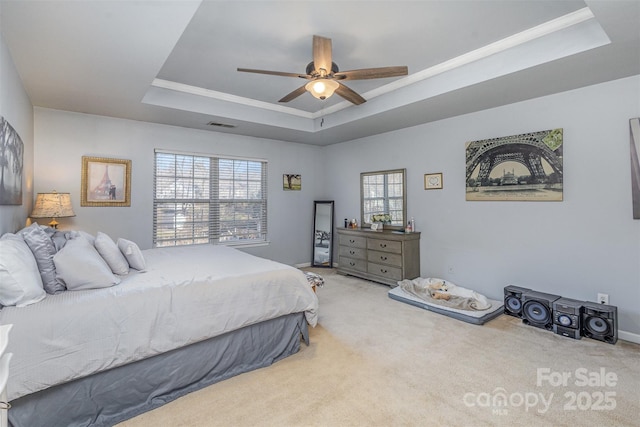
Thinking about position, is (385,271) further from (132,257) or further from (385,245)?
(132,257)

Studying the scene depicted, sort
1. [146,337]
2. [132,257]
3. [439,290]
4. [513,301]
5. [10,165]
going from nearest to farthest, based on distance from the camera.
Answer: [146,337] < [10,165] < [132,257] < [513,301] < [439,290]

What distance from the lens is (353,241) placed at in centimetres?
510

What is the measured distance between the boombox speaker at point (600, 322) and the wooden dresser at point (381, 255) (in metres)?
1.99

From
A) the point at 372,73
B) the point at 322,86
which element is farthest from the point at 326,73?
the point at 372,73

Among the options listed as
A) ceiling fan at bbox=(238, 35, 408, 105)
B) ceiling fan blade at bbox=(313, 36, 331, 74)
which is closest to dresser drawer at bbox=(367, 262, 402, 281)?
ceiling fan at bbox=(238, 35, 408, 105)

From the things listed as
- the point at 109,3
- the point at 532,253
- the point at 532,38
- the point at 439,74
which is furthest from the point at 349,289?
the point at 109,3

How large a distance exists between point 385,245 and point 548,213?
2026 millimetres

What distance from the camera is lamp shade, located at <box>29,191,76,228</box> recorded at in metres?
3.27

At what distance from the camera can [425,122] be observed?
4.41 metres

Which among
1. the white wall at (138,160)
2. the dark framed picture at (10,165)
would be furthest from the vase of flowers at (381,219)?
the dark framed picture at (10,165)

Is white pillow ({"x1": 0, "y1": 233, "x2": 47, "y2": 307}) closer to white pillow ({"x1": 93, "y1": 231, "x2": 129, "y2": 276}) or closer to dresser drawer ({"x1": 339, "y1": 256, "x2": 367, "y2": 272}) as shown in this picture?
white pillow ({"x1": 93, "y1": 231, "x2": 129, "y2": 276})

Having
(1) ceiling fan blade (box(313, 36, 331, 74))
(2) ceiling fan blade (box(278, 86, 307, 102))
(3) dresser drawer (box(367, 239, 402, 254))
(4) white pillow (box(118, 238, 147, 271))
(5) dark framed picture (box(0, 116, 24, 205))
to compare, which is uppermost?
(1) ceiling fan blade (box(313, 36, 331, 74))

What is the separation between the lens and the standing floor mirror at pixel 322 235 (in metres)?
5.88

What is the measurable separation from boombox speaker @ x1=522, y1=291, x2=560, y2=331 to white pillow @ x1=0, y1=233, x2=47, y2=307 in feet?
13.1
